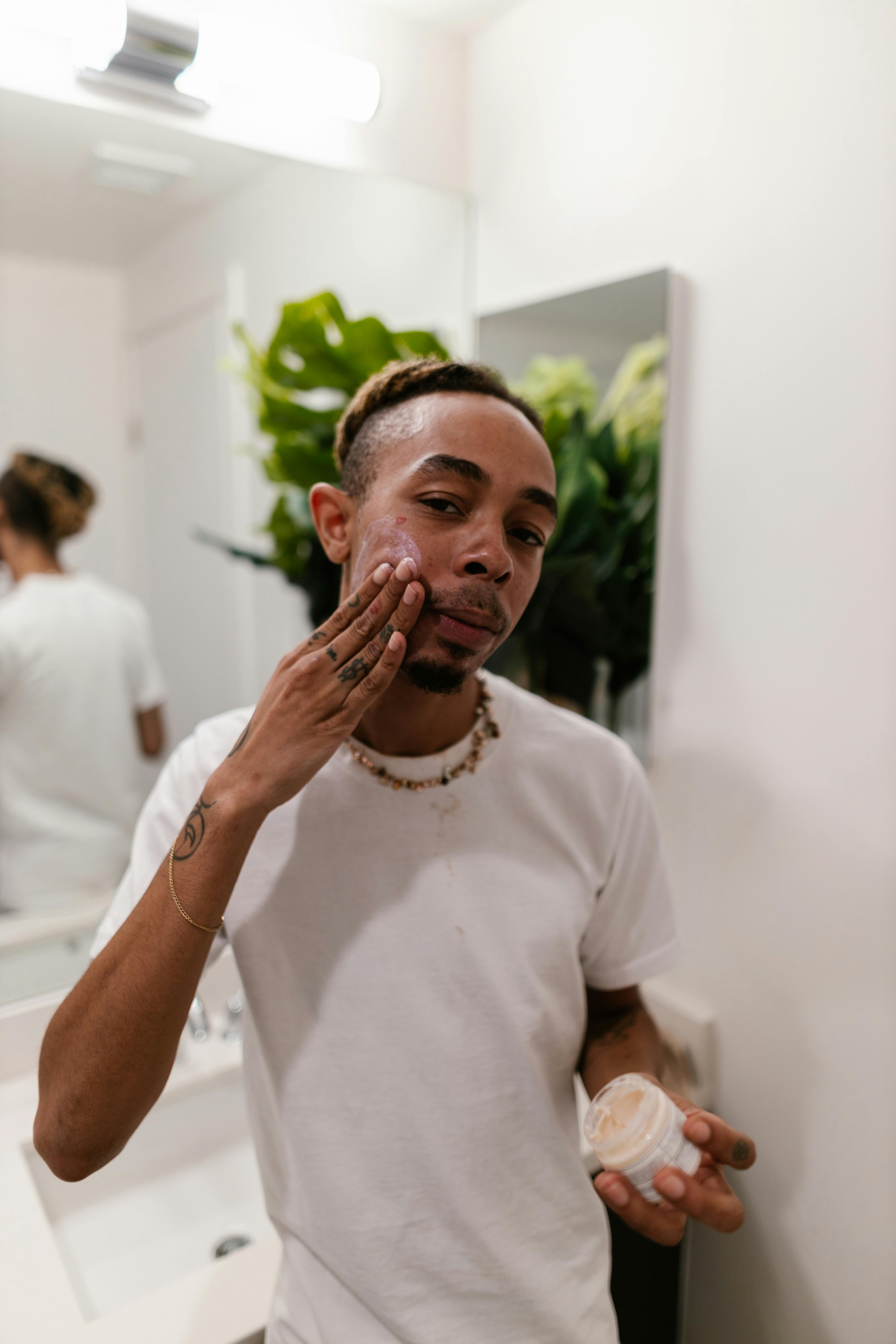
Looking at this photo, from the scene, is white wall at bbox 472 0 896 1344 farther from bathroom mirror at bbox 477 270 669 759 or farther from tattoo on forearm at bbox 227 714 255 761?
tattoo on forearm at bbox 227 714 255 761

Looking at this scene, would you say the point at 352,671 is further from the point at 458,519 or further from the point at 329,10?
the point at 329,10

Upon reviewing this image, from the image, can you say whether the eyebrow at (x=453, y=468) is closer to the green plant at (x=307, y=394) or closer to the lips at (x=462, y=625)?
the lips at (x=462, y=625)

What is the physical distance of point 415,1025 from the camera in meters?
0.72

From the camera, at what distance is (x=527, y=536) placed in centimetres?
72

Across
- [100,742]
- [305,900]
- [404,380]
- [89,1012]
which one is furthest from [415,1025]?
[100,742]

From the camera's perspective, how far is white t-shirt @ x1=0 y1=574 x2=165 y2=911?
1.12 metres

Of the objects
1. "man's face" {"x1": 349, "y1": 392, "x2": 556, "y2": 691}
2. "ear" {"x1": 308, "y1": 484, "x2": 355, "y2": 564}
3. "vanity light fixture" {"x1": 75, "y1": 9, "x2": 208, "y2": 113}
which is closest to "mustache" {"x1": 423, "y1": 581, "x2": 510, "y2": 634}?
"man's face" {"x1": 349, "y1": 392, "x2": 556, "y2": 691}

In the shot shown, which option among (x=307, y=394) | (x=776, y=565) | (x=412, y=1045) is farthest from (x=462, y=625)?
(x=307, y=394)

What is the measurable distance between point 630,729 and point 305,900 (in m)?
0.73

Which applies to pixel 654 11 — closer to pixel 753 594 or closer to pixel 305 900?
pixel 753 594

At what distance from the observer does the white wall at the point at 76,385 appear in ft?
3.59

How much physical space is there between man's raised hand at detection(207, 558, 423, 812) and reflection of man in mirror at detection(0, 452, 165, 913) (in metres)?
0.64

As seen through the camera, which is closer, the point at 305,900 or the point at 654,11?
the point at 305,900

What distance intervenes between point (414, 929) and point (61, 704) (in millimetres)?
681
